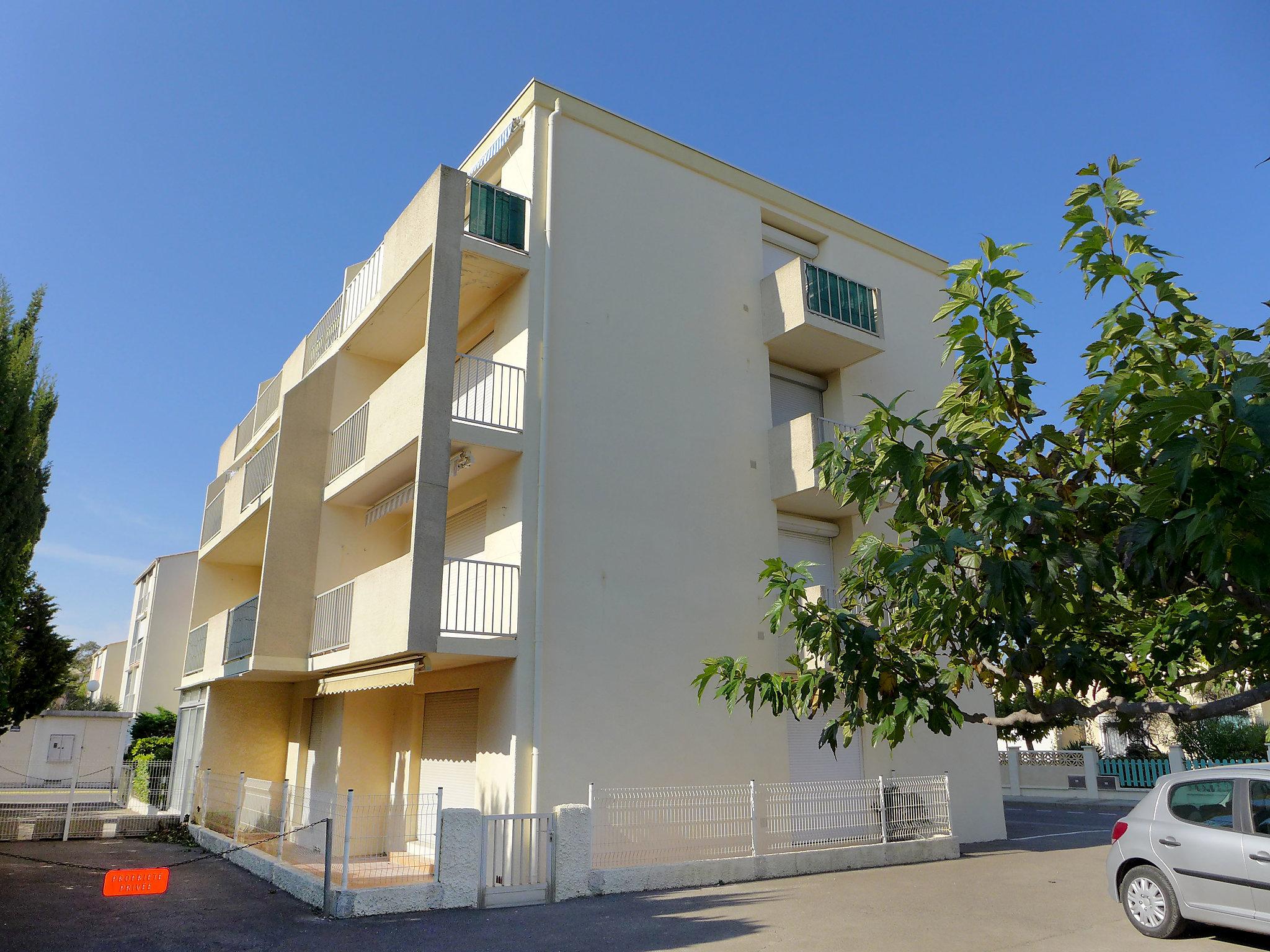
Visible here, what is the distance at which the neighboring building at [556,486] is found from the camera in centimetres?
1255

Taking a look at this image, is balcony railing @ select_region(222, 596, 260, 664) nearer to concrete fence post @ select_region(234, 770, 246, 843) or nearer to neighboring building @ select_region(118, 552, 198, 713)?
concrete fence post @ select_region(234, 770, 246, 843)

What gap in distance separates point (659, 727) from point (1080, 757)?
842 inches

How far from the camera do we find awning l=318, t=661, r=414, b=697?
12195 millimetres

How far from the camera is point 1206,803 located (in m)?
7.68

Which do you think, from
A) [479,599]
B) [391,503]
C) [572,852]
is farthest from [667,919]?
[391,503]

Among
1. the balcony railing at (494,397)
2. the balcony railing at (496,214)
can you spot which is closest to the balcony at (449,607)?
the balcony railing at (494,397)

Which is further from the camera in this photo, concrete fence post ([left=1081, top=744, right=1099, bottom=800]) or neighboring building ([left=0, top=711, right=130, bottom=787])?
neighboring building ([left=0, top=711, right=130, bottom=787])

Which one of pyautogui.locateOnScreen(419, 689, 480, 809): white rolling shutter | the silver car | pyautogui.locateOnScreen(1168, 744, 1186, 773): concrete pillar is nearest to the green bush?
pyautogui.locateOnScreen(1168, 744, 1186, 773): concrete pillar

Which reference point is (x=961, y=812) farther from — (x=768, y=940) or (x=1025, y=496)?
(x=1025, y=496)

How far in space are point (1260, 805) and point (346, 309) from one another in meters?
16.0

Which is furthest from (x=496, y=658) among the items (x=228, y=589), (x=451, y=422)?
(x=228, y=589)

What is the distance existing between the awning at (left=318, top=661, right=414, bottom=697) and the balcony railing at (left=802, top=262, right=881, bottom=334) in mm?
9483

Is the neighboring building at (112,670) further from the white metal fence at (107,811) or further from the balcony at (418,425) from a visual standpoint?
the balcony at (418,425)

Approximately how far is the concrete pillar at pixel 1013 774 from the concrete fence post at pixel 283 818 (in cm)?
2561
